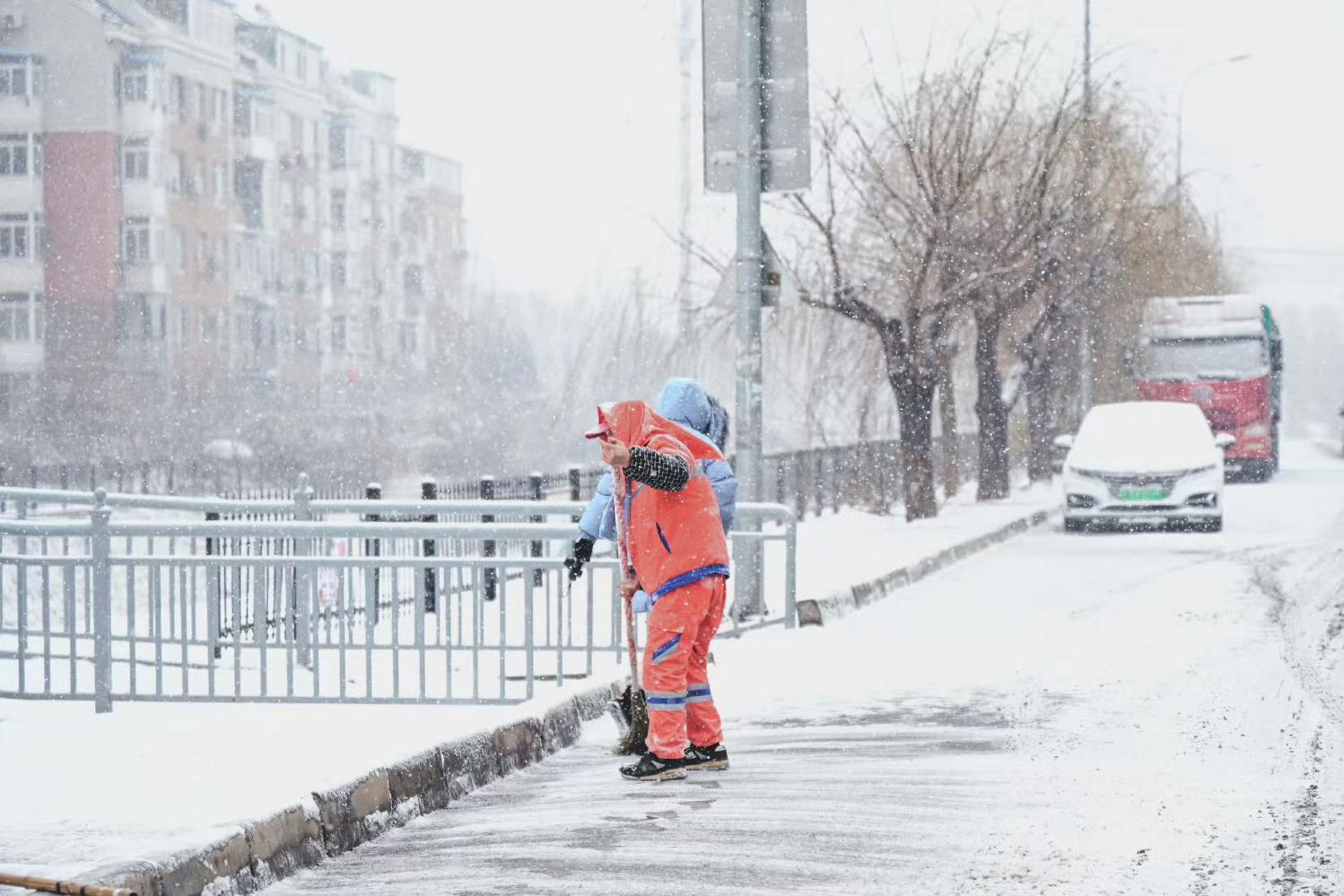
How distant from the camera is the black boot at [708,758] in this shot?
24.8 feet

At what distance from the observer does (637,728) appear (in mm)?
7895

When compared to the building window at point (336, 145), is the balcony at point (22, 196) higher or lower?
lower

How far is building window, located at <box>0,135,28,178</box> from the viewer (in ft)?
174

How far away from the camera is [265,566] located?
385 inches

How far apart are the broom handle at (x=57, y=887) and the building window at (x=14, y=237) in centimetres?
5082

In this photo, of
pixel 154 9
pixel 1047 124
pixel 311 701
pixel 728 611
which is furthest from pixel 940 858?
pixel 154 9

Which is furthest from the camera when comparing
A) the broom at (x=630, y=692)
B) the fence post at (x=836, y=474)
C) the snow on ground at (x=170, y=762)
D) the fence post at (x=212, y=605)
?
the fence post at (x=836, y=474)

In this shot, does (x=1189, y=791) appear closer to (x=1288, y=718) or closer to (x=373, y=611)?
(x=1288, y=718)

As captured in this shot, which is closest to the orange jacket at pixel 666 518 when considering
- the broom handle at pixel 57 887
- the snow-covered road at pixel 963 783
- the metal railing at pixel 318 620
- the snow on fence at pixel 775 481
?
the snow-covered road at pixel 963 783

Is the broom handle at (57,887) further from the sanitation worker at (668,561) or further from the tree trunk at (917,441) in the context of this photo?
the tree trunk at (917,441)

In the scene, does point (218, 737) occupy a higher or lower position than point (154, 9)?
lower

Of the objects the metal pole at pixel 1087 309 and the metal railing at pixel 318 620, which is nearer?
the metal railing at pixel 318 620

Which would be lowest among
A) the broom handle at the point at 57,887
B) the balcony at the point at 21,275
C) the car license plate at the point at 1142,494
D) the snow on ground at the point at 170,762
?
the snow on ground at the point at 170,762

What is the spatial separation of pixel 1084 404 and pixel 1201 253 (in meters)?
7.99
